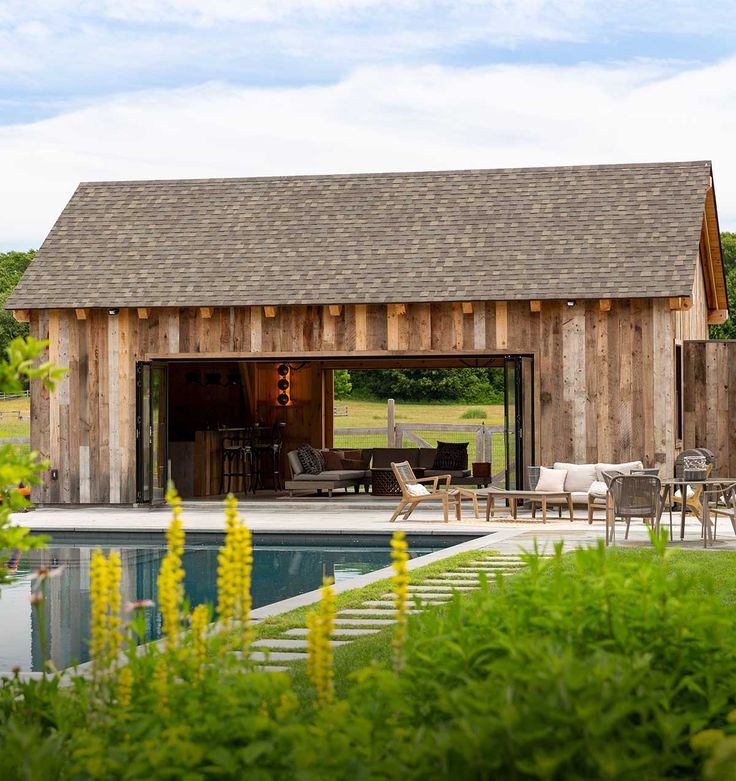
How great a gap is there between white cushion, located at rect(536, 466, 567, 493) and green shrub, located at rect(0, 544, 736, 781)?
11660mm

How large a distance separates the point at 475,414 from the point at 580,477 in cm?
1834

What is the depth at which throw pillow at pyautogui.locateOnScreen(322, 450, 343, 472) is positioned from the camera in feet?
68.5

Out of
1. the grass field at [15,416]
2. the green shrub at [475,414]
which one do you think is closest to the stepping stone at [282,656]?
the green shrub at [475,414]

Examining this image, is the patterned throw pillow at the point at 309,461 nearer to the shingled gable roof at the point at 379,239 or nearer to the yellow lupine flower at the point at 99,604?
the shingled gable roof at the point at 379,239

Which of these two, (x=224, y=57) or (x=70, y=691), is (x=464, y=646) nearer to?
(x=70, y=691)

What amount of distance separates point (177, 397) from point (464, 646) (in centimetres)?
1821

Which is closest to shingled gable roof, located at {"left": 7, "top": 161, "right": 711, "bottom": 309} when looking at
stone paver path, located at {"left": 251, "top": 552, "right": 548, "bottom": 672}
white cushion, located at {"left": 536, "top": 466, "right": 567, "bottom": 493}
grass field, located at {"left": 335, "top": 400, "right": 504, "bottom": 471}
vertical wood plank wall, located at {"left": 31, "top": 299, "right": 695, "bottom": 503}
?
vertical wood plank wall, located at {"left": 31, "top": 299, "right": 695, "bottom": 503}

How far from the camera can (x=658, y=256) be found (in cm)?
1695

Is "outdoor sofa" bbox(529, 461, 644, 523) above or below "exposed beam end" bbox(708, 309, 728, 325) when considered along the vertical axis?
below

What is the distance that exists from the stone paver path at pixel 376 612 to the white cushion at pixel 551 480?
→ 508 centimetres

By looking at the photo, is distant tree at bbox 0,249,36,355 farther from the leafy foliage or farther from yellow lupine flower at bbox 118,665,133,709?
yellow lupine flower at bbox 118,665,133,709

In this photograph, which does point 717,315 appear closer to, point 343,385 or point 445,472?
point 445,472

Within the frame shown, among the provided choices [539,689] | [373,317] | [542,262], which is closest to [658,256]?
[542,262]

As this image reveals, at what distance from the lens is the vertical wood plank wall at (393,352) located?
54.2 feet
